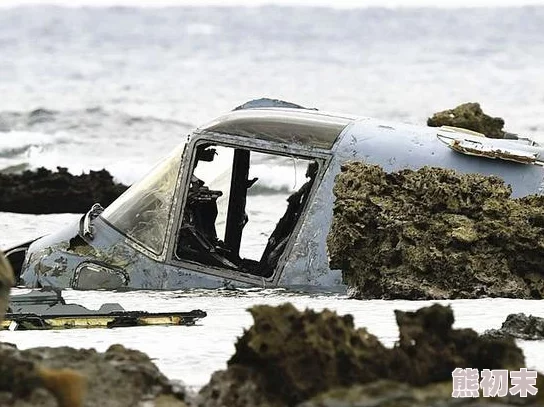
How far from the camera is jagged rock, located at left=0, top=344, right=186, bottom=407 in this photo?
152 inches

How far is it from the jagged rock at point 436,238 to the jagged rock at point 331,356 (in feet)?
10.5

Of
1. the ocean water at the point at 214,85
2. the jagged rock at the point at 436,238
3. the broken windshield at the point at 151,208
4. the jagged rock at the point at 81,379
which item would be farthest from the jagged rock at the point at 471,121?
the jagged rock at the point at 81,379

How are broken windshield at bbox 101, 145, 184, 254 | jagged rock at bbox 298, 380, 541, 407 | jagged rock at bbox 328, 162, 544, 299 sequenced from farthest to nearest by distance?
broken windshield at bbox 101, 145, 184, 254
jagged rock at bbox 328, 162, 544, 299
jagged rock at bbox 298, 380, 541, 407

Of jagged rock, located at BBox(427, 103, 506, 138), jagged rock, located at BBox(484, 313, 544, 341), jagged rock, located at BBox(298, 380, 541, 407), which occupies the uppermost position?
jagged rock, located at BBox(427, 103, 506, 138)

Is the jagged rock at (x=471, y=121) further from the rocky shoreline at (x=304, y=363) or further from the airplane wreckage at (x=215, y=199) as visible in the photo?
the rocky shoreline at (x=304, y=363)

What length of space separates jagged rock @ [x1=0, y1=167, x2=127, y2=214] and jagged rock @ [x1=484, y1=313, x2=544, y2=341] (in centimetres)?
893

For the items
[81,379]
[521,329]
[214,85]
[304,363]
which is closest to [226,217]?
[521,329]

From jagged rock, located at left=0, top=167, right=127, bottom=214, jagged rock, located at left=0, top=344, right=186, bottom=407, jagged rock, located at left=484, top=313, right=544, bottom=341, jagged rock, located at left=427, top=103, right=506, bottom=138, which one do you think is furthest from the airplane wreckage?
jagged rock, located at left=0, top=167, right=127, bottom=214

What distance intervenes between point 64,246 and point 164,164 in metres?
0.78

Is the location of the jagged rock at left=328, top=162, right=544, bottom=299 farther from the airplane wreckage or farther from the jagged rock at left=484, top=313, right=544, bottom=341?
the jagged rock at left=484, top=313, right=544, bottom=341

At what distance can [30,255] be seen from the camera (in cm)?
881

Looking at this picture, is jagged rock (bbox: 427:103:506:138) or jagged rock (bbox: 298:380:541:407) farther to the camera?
jagged rock (bbox: 427:103:506:138)

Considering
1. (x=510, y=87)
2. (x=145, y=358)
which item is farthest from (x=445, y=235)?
Result: (x=510, y=87)

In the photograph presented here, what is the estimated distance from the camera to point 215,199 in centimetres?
899
